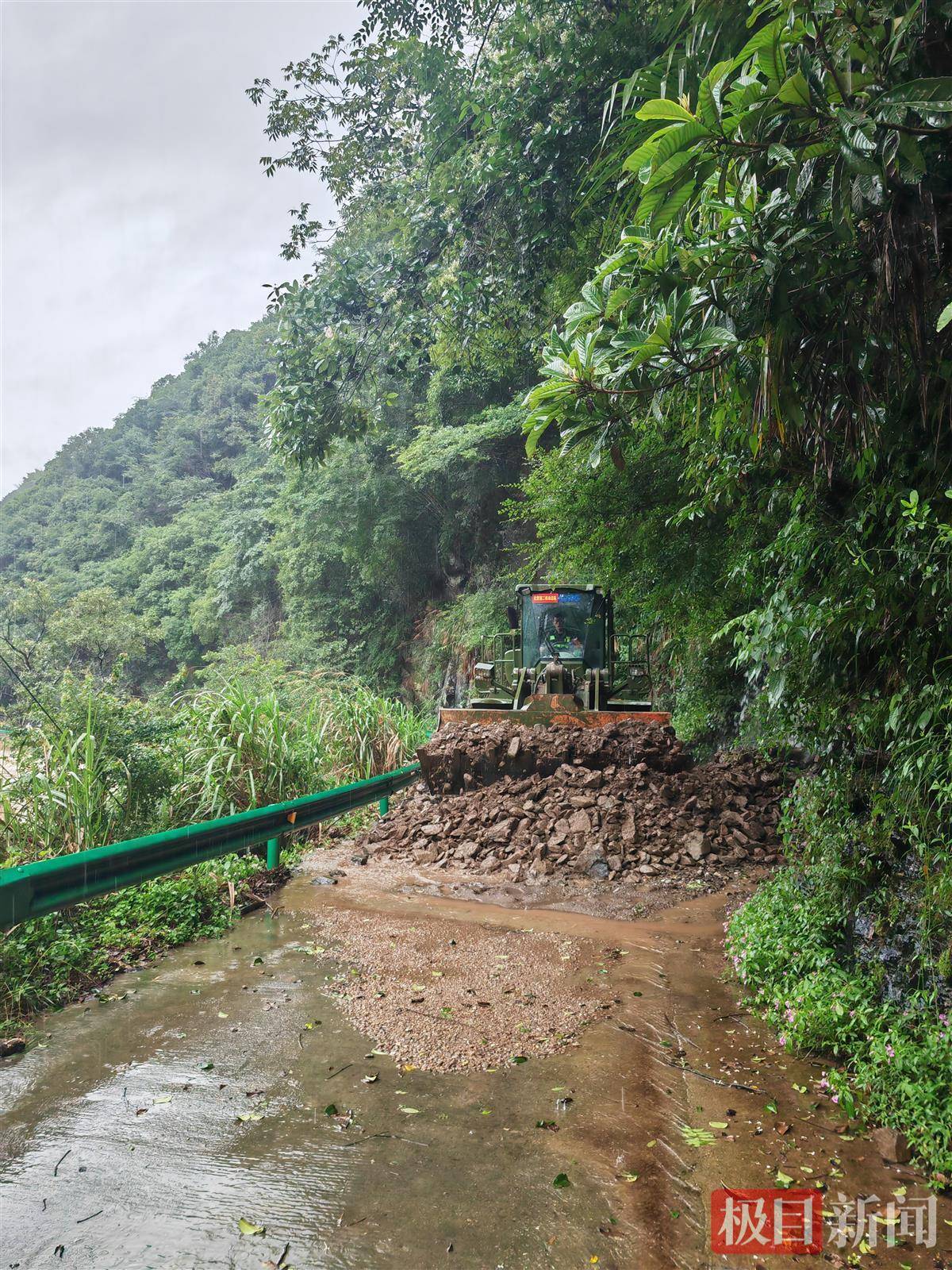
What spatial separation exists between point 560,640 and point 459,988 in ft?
24.3

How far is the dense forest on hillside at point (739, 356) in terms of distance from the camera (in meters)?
2.44

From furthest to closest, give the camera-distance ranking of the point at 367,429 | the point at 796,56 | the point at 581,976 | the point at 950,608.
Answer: the point at 367,429 → the point at 581,976 → the point at 950,608 → the point at 796,56

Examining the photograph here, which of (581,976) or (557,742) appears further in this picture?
(557,742)

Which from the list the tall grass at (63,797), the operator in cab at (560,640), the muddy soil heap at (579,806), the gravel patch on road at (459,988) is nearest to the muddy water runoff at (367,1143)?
the gravel patch on road at (459,988)

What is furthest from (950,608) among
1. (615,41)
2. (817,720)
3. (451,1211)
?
(615,41)

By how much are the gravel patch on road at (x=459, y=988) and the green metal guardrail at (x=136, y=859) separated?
0.71 m

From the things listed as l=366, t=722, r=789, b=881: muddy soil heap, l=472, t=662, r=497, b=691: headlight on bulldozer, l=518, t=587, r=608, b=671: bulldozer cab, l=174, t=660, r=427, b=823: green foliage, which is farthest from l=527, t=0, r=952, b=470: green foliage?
l=518, t=587, r=608, b=671: bulldozer cab

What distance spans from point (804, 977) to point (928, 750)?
134 centimetres

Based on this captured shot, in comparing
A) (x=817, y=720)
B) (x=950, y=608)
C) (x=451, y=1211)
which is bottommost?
(x=451, y=1211)

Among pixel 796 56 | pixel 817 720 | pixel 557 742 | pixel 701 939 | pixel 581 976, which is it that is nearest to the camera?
pixel 796 56

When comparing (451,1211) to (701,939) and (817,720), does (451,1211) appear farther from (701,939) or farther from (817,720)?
(701,939)

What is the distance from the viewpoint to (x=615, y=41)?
6895 mm

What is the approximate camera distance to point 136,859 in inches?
135

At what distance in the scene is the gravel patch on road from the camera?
3.15 meters
